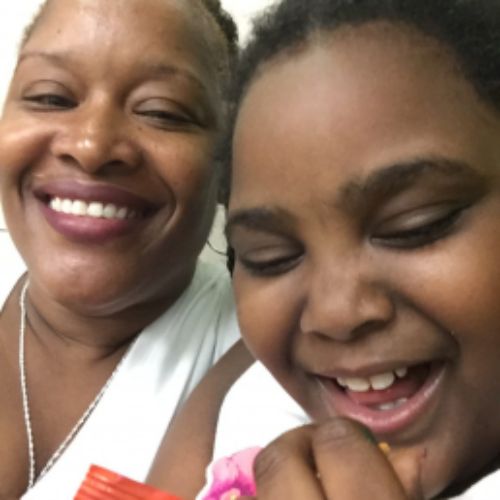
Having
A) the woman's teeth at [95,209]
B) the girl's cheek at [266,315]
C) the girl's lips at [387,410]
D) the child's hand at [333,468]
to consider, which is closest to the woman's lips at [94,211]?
the woman's teeth at [95,209]

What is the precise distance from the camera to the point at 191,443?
0.96 meters

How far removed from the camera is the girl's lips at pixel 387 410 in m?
0.66

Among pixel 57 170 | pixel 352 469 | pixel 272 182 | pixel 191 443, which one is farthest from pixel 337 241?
pixel 57 170

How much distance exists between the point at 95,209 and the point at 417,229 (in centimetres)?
53

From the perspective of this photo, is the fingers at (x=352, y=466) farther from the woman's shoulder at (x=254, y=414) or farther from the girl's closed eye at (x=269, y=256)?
the woman's shoulder at (x=254, y=414)

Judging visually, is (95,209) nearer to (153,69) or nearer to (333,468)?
(153,69)

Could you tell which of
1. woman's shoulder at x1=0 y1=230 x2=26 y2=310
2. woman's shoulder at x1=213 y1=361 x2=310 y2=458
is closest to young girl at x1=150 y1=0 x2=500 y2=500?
woman's shoulder at x1=213 y1=361 x2=310 y2=458

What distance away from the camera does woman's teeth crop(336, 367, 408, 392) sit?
2.22ft

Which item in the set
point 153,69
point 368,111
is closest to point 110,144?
point 153,69

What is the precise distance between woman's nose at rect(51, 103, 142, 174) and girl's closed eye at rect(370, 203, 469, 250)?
17.6 inches

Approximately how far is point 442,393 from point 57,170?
62 centimetres

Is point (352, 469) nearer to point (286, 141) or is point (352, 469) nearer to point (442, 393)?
point (442, 393)

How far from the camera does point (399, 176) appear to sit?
630 millimetres

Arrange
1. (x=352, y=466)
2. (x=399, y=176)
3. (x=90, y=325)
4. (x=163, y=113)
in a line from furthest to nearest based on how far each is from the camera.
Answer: (x=90, y=325) → (x=163, y=113) → (x=399, y=176) → (x=352, y=466)
